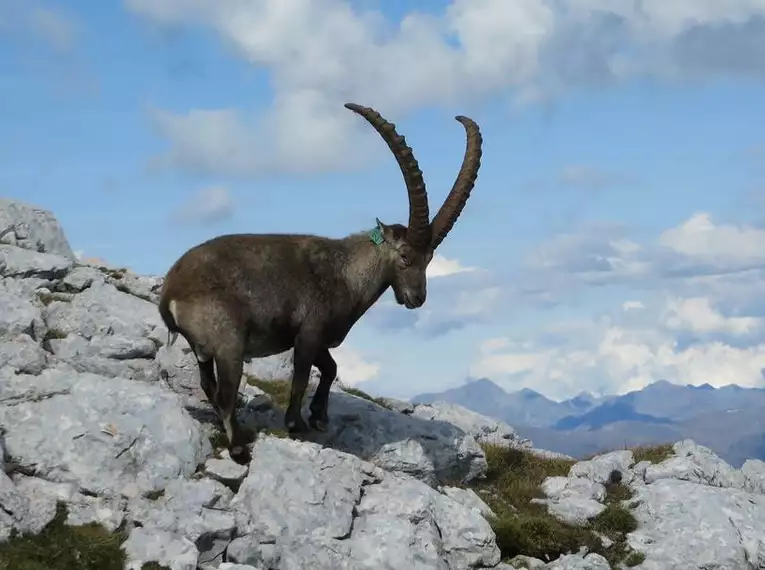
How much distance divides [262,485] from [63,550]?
333 cm

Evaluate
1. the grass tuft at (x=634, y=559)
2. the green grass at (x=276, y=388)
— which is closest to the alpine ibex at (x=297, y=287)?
the green grass at (x=276, y=388)

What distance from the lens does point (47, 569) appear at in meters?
11.4

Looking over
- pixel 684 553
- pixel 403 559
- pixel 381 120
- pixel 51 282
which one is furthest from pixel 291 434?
pixel 51 282

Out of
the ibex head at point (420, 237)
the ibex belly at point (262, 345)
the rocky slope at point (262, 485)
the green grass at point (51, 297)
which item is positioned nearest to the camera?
the rocky slope at point (262, 485)

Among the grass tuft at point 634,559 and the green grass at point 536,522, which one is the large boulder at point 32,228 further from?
the grass tuft at point 634,559

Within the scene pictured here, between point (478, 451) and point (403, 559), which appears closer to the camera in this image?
point (403, 559)

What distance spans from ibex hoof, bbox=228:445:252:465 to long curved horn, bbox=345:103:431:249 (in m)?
5.25

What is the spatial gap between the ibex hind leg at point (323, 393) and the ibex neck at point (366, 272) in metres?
1.17

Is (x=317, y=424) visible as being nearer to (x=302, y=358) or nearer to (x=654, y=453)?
(x=302, y=358)

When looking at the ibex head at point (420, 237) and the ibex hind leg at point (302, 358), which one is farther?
the ibex head at point (420, 237)

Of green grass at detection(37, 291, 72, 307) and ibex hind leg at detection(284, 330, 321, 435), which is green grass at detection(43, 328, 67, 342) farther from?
ibex hind leg at detection(284, 330, 321, 435)

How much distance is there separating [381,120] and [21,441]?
26.8 ft

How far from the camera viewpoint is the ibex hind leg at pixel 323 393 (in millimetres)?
17344

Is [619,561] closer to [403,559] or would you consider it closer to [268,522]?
[403,559]
